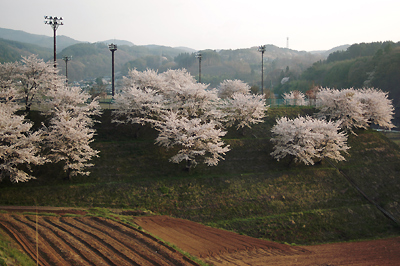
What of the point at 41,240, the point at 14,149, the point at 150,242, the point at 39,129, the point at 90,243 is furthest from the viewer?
the point at 39,129

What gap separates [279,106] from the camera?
52875 millimetres

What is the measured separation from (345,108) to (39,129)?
36468mm

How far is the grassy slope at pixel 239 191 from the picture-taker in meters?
24.6

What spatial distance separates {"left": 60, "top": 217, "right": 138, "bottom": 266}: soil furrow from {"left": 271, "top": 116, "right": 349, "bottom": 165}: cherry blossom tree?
1954 cm

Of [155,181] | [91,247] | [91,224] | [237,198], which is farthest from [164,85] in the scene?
[91,247]

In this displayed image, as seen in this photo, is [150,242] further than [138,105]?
No

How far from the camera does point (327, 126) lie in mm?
33688

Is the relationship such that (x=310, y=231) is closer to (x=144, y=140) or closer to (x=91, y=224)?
(x=91, y=224)

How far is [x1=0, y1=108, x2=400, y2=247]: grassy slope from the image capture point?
24609mm

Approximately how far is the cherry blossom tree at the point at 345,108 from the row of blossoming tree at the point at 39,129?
30.7 m

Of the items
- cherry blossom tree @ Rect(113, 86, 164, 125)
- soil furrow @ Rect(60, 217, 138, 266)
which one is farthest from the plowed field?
cherry blossom tree @ Rect(113, 86, 164, 125)

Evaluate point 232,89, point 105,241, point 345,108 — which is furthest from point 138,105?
point 345,108

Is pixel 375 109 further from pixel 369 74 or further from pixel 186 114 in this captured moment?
pixel 369 74

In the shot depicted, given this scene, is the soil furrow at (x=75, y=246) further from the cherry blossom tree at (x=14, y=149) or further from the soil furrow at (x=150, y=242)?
the cherry blossom tree at (x=14, y=149)
